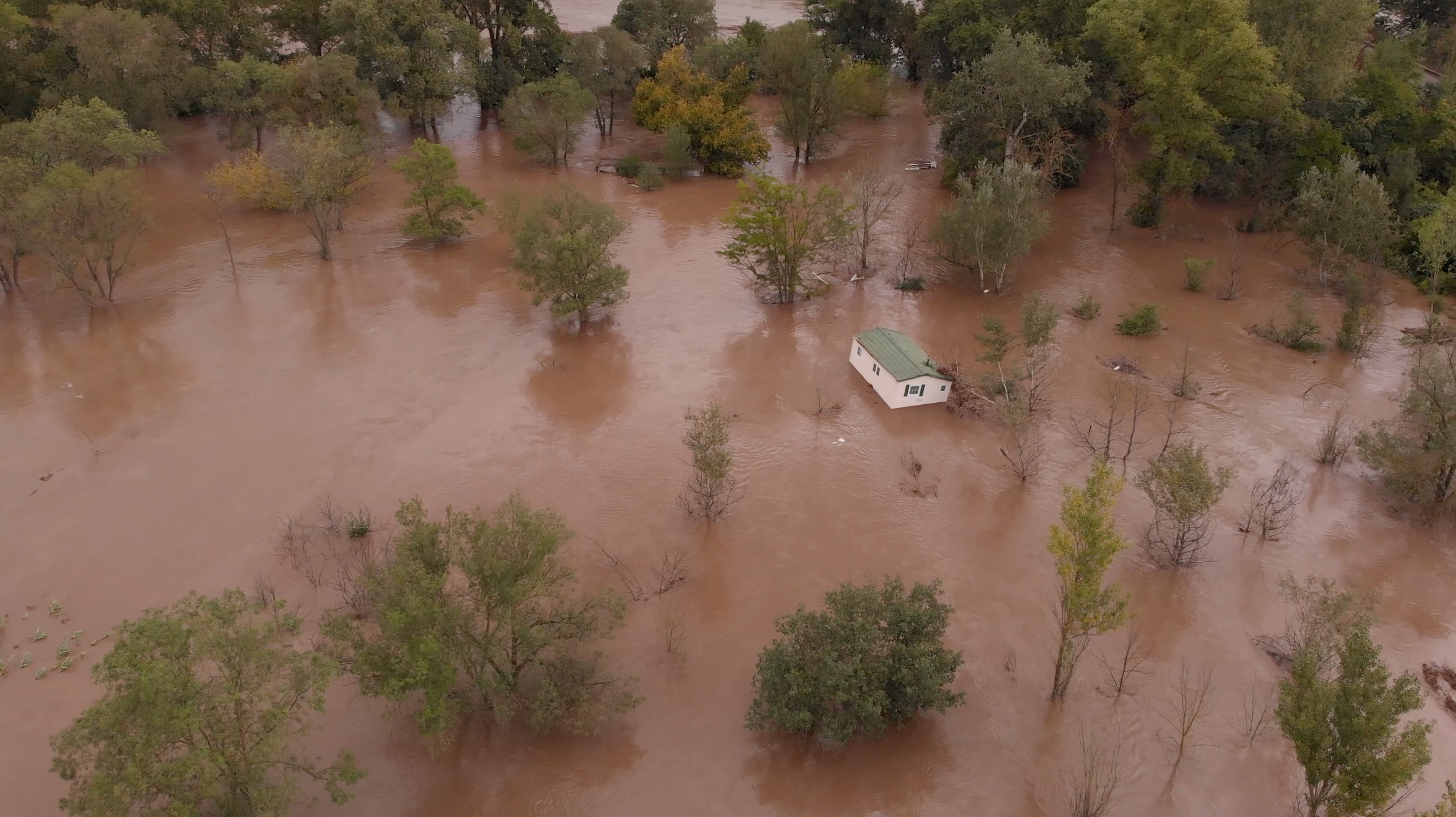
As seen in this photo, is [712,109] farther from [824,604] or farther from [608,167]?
[824,604]

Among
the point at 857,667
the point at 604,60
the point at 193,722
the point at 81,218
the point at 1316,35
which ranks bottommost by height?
the point at 857,667

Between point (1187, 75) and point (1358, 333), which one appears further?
point (1187, 75)

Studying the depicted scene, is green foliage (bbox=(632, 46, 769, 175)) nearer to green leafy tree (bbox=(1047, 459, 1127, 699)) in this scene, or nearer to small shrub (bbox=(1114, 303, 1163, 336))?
small shrub (bbox=(1114, 303, 1163, 336))

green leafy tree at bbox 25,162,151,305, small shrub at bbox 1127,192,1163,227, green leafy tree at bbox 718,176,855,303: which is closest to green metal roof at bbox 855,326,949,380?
green leafy tree at bbox 718,176,855,303

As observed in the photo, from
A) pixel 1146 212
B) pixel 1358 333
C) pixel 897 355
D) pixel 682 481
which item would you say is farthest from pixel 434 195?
pixel 1358 333

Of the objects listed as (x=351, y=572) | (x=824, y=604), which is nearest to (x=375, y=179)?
(x=351, y=572)

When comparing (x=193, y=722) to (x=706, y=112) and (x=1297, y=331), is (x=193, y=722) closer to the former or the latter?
(x=1297, y=331)
